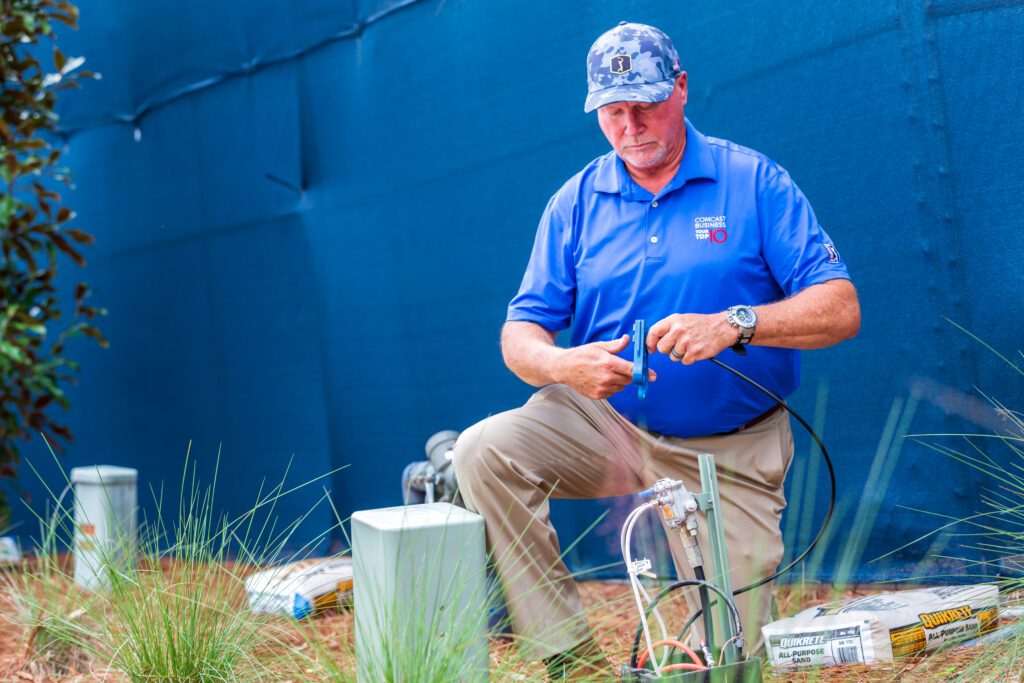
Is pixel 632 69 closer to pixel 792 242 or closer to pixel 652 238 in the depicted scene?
pixel 652 238

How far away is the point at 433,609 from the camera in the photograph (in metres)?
1.59

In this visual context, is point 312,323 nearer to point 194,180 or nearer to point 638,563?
point 194,180

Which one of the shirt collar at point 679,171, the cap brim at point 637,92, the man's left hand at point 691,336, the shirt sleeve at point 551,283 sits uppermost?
the cap brim at point 637,92

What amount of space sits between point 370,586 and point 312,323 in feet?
6.98

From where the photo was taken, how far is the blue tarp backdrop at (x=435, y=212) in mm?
2318

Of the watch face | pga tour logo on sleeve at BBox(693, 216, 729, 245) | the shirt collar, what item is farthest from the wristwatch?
the shirt collar

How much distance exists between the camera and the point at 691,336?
1.74 metres

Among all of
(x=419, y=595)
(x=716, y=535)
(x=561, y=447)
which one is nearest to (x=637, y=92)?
(x=561, y=447)

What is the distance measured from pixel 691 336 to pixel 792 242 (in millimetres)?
371

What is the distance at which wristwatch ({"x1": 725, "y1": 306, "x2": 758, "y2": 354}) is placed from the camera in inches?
70.6

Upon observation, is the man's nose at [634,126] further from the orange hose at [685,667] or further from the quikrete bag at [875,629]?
the orange hose at [685,667]

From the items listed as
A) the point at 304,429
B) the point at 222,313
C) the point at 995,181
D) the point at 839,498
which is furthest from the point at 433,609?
the point at 222,313

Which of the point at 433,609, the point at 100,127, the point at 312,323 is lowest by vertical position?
the point at 433,609

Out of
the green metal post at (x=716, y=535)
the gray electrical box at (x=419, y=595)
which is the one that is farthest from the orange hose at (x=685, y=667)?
the gray electrical box at (x=419, y=595)
